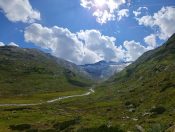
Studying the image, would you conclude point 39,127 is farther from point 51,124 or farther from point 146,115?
point 146,115

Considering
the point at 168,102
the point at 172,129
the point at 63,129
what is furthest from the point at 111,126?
the point at 168,102

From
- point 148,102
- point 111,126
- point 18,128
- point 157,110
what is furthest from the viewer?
point 148,102

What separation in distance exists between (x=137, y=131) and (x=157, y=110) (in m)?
28.1

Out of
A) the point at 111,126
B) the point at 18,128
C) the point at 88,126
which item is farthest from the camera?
the point at 18,128

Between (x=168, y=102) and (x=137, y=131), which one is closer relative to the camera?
(x=137, y=131)

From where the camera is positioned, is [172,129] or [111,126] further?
[111,126]

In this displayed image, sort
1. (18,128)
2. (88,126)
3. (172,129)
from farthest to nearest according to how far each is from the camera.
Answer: (18,128)
(88,126)
(172,129)

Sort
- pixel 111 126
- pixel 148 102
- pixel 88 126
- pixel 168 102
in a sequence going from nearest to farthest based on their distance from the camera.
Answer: pixel 111 126
pixel 88 126
pixel 168 102
pixel 148 102

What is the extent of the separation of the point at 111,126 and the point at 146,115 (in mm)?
21536

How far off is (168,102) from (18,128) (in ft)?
123

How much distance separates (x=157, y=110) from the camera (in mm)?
80750

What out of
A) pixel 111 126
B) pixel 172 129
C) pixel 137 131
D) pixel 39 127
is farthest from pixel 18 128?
pixel 172 129

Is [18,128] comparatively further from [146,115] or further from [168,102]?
[168,102]

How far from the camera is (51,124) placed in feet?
257
